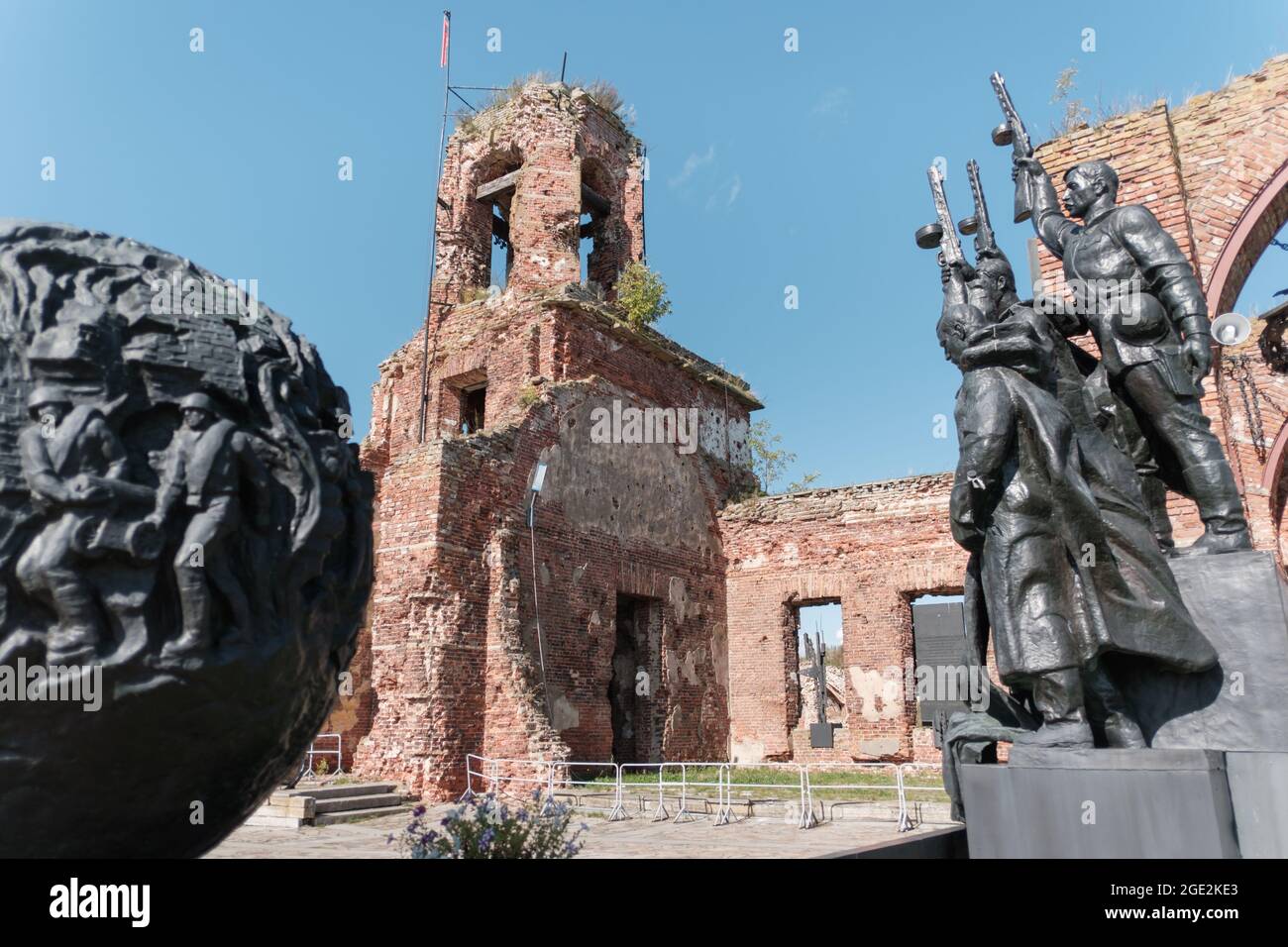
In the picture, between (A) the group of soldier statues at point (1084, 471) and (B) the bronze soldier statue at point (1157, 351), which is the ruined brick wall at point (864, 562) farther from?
(A) the group of soldier statues at point (1084, 471)

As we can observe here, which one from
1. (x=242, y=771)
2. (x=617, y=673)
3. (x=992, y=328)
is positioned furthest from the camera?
(x=617, y=673)

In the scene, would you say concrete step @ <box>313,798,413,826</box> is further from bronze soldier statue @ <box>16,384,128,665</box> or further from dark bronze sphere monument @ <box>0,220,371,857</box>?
bronze soldier statue @ <box>16,384,128,665</box>

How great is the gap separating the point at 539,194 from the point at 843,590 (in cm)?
1066

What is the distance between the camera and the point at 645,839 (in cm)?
864

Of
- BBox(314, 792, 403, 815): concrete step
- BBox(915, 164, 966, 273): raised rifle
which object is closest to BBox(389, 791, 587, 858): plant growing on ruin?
BBox(915, 164, 966, 273): raised rifle

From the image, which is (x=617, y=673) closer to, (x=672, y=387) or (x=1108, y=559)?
(x=672, y=387)

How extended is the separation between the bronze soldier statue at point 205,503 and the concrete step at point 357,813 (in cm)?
869

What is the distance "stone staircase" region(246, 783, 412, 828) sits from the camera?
9531 millimetres

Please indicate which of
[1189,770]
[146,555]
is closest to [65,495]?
[146,555]

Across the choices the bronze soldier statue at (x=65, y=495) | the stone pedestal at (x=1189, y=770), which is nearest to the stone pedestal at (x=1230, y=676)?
the stone pedestal at (x=1189, y=770)

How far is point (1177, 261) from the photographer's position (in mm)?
4652

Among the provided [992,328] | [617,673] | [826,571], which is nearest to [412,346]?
[617,673]

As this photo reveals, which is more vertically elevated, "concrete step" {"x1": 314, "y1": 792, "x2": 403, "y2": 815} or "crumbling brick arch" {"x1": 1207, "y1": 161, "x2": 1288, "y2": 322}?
"crumbling brick arch" {"x1": 1207, "y1": 161, "x2": 1288, "y2": 322}

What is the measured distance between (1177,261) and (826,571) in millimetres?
13927
